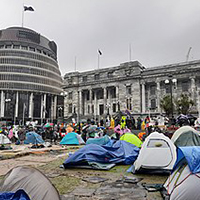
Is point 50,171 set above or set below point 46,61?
below

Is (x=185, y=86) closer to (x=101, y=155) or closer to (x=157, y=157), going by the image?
(x=101, y=155)

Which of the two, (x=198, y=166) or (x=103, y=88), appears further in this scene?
(x=103, y=88)

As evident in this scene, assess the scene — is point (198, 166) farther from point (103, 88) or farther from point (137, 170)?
point (103, 88)

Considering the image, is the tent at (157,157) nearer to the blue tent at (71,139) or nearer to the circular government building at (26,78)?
the blue tent at (71,139)

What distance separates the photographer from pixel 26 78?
66812mm

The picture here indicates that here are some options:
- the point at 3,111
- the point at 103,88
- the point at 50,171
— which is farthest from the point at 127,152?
the point at 3,111

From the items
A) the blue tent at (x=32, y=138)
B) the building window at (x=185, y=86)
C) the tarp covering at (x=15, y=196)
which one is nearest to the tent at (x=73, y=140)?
the blue tent at (x=32, y=138)

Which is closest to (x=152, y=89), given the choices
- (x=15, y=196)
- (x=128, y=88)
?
(x=128, y=88)

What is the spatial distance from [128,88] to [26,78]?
119ft

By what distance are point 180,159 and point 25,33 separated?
7705 centimetres

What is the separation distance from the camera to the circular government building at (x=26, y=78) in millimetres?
65062

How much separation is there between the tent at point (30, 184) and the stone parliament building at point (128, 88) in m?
35.7

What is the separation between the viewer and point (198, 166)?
13.6 ft

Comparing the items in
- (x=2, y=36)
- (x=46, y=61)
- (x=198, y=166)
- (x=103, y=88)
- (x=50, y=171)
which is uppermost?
(x=2, y=36)
